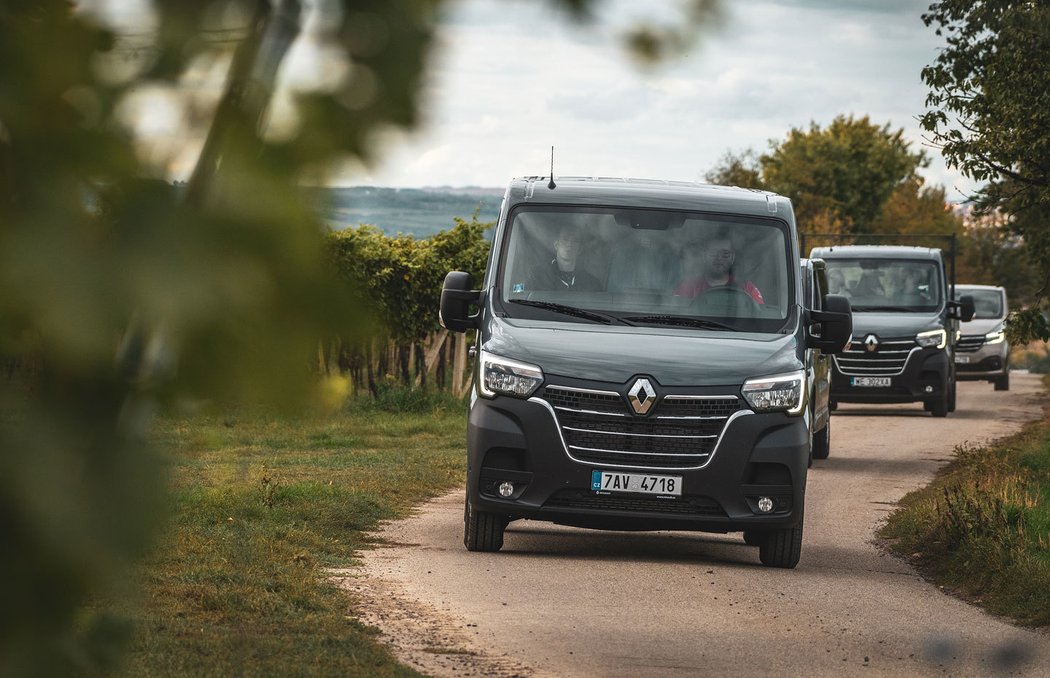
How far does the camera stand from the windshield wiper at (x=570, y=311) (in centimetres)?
1051

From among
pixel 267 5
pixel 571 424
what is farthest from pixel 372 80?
pixel 571 424

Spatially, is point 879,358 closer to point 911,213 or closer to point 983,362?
point 983,362

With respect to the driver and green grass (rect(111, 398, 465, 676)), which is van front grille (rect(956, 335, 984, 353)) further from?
the driver

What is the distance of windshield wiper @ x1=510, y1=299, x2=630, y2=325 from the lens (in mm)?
10508

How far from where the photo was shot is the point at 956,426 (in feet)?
82.3

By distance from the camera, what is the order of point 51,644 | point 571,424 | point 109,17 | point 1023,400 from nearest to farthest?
point 109,17 → point 51,644 → point 571,424 → point 1023,400

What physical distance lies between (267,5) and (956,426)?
81.0 feet

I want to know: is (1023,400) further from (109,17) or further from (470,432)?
(109,17)

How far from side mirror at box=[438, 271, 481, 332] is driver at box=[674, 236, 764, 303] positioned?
1311mm

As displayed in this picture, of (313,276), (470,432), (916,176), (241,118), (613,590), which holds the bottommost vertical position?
(613,590)

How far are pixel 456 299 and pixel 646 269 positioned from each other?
1221 millimetres

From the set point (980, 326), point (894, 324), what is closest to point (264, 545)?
point (894, 324)

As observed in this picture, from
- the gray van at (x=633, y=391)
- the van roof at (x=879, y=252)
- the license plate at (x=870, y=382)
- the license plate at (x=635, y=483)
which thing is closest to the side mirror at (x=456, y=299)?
the gray van at (x=633, y=391)

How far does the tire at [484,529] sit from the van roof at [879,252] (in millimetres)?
15421
